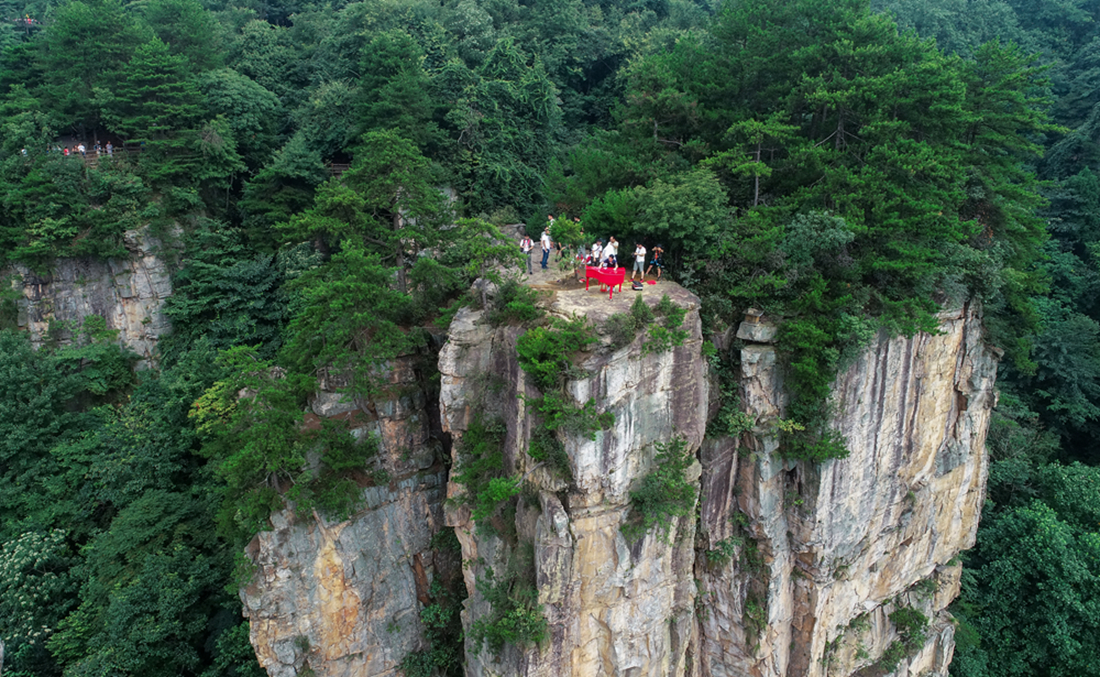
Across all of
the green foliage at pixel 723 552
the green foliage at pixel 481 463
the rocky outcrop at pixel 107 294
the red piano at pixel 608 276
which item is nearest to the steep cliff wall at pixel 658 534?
the green foliage at pixel 723 552

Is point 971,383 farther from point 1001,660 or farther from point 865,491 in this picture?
point 1001,660

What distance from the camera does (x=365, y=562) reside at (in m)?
18.2

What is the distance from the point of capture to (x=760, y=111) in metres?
21.3

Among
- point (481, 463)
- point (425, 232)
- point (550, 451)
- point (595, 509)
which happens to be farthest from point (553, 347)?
point (425, 232)

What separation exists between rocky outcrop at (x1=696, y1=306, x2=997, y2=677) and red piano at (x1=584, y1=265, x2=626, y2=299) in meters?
4.25

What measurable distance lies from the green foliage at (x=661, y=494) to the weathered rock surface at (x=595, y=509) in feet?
0.79

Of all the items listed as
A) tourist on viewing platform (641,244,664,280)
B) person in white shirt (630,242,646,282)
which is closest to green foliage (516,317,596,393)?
person in white shirt (630,242,646,282)

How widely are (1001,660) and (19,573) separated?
3692cm

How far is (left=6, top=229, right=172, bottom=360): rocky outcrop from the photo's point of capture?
88.6ft

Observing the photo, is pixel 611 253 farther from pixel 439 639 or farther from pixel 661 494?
pixel 439 639

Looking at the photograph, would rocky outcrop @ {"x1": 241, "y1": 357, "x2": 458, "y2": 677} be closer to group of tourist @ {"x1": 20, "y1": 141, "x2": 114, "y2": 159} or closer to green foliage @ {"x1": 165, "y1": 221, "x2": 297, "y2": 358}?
green foliage @ {"x1": 165, "y1": 221, "x2": 297, "y2": 358}

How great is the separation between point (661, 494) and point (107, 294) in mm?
27305

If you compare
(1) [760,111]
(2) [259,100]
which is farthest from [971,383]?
(2) [259,100]

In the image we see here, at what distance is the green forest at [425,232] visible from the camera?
17.3 metres
